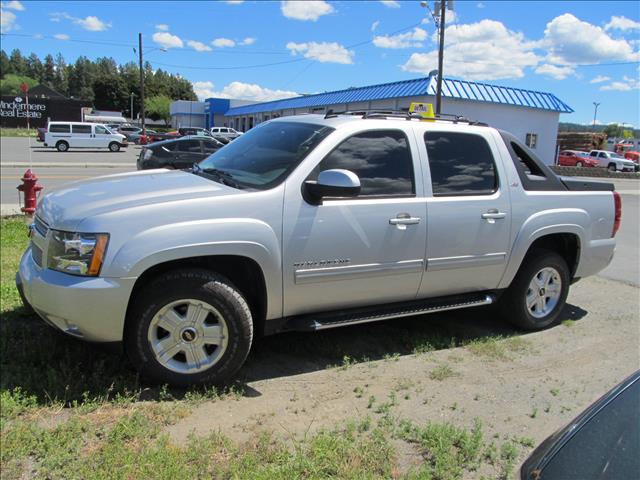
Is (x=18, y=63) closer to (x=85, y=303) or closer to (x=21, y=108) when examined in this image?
(x=21, y=108)

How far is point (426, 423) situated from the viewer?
3457mm

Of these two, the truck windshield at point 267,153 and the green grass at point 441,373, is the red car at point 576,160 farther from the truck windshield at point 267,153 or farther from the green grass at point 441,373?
the truck windshield at point 267,153

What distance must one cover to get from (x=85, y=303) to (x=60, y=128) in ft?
119

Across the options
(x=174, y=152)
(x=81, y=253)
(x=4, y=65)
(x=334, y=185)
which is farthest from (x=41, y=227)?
(x=4, y=65)

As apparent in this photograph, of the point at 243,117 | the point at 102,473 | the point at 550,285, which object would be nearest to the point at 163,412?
the point at 102,473

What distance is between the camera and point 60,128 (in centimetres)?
3544

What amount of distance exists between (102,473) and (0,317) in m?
2.61

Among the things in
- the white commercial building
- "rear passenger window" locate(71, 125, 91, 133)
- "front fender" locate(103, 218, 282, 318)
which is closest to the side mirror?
"front fender" locate(103, 218, 282, 318)

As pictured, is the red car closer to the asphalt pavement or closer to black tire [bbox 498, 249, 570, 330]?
the asphalt pavement

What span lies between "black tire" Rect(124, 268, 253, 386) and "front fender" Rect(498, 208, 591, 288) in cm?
246

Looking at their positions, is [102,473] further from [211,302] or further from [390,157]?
[390,157]

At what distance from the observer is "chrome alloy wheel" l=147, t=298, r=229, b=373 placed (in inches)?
139

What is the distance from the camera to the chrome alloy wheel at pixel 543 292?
516 centimetres

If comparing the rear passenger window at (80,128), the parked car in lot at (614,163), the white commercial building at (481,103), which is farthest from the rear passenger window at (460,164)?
the parked car in lot at (614,163)
